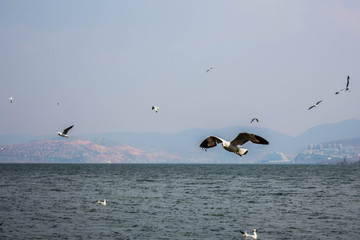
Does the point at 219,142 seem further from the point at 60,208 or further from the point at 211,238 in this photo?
the point at 60,208

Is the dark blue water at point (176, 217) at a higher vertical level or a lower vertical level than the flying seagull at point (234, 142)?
lower

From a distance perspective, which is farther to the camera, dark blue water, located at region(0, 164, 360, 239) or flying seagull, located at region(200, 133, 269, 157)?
dark blue water, located at region(0, 164, 360, 239)

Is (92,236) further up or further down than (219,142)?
further down

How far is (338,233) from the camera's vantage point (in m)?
35.0

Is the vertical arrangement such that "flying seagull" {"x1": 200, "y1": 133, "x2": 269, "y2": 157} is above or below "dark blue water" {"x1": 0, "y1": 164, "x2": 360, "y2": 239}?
above

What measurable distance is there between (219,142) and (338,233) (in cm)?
2190

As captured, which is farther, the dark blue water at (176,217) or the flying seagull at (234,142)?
the dark blue water at (176,217)

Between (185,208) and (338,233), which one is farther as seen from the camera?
(185,208)

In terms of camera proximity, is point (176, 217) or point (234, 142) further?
point (176, 217)

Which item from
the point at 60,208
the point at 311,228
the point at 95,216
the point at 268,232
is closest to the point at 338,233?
the point at 311,228

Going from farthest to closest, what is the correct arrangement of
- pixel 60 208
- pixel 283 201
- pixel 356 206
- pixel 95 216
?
pixel 283 201
pixel 356 206
pixel 60 208
pixel 95 216

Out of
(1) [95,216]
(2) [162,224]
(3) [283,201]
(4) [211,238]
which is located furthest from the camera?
(3) [283,201]

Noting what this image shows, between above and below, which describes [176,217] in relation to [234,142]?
below

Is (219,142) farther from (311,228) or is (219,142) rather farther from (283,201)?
(283,201)
